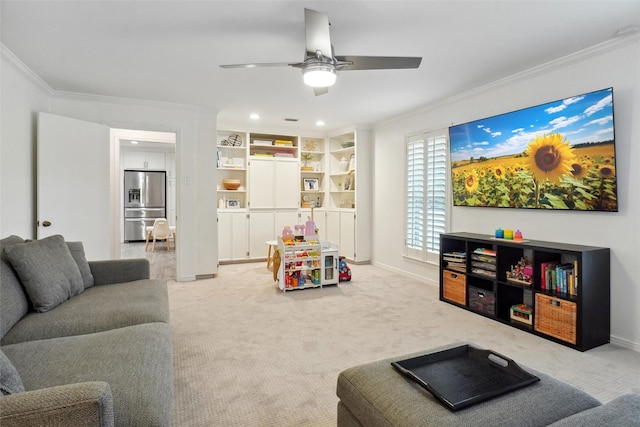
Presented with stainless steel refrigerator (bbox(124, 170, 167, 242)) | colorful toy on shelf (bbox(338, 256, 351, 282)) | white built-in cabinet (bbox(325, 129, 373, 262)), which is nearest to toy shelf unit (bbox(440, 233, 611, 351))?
colorful toy on shelf (bbox(338, 256, 351, 282))

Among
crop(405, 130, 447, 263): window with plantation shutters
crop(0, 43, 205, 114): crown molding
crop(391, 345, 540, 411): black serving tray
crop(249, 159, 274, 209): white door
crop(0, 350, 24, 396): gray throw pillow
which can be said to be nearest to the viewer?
crop(0, 350, 24, 396): gray throw pillow

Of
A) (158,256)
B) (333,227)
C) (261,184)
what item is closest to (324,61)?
(261,184)

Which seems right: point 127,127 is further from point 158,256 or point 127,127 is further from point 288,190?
point 158,256

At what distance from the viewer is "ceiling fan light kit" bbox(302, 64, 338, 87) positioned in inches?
91.2

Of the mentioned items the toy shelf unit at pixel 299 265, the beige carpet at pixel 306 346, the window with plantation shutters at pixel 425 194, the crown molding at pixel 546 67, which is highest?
the crown molding at pixel 546 67

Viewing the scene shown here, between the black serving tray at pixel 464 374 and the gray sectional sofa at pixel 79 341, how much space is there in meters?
0.94

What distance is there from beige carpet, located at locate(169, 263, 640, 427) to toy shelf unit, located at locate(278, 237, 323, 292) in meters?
0.14

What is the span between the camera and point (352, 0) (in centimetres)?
215

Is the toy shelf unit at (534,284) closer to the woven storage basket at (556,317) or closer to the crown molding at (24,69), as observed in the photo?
the woven storage basket at (556,317)

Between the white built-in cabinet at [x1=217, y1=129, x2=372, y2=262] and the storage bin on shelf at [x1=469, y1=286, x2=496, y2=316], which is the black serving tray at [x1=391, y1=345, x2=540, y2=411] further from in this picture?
the white built-in cabinet at [x1=217, y1=129, x2=372, y2=262]

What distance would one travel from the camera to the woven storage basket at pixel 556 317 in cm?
265

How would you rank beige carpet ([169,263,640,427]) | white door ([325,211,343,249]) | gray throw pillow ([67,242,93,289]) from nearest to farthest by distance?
beige carpet ([169,263,640,427]) < gray throw pillow ([67,242,93,289]) < white door ([325,211,343,249])

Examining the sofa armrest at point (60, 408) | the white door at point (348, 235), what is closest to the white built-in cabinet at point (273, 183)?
the white door at point (348, 235)

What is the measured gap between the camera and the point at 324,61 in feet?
7.54
